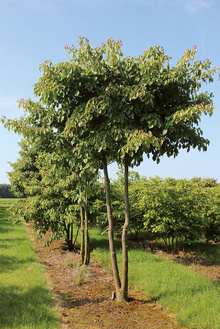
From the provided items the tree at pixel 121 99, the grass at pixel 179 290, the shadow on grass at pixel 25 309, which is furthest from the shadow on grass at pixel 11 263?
the tree at pixel 121 99

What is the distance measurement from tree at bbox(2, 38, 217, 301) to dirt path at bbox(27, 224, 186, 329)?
1.59 ft

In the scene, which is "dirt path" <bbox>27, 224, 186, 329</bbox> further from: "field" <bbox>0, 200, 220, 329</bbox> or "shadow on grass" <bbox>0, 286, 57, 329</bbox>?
"shadow on grass" <bbox>0, 286, 57, 329</bbox>

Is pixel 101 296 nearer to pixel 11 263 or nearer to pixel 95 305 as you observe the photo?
pixel 95 305

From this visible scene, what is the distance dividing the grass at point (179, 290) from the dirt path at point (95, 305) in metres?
0.23

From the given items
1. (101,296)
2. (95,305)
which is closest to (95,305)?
(95,305)

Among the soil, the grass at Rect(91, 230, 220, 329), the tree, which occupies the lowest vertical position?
the soil

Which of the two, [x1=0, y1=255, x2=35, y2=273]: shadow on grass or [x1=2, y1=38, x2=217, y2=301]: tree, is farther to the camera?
[x1=0, y1=255, x2=35, y2=273]: shadow on grass

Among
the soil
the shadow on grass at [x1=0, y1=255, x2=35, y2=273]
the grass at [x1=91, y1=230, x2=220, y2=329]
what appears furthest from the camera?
the shadow on grass at [x1=0, y1=255, x2=35, y2=273]

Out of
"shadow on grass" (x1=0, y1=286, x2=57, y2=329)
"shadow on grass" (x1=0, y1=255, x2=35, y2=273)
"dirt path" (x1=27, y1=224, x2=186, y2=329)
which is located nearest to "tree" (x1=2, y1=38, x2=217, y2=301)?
"dirt path" (x1=27, y1=224, x2=186, y2=329)

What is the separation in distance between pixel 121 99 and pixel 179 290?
4.66 m

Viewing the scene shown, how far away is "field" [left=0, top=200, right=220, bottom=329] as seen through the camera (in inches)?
185

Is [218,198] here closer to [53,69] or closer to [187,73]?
[187,73]

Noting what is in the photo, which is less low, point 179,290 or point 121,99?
point 121,99

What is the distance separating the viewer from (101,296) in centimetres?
609
